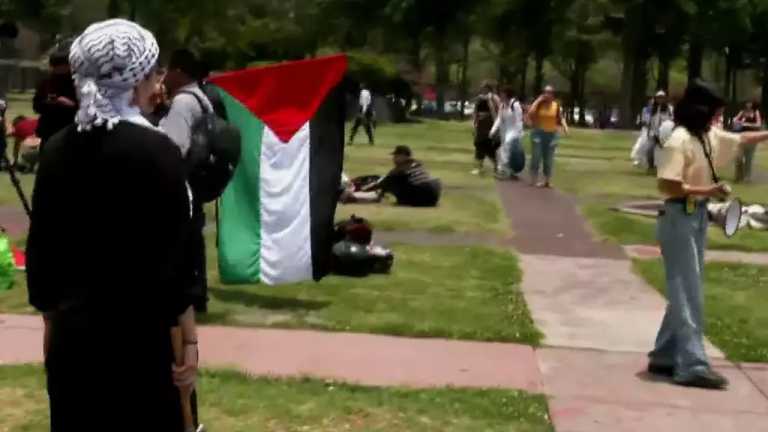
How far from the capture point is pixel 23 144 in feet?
66.8

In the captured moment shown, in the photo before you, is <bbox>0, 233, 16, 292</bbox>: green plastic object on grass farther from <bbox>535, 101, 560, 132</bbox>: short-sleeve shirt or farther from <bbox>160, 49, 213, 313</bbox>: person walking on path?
<bbox>535, 101, 560, 132</bbox>: short-sleeve shirt

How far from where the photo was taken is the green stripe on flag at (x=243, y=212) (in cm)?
922

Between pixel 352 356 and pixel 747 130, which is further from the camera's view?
pixel 747 130

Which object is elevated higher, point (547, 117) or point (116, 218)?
point (116, 218)

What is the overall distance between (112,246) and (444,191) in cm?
1610

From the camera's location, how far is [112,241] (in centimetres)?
337

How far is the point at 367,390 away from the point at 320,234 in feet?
8.53

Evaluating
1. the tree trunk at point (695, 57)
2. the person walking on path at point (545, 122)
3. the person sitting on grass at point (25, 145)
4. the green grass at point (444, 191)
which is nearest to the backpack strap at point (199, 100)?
the green grass at point (444, 191)

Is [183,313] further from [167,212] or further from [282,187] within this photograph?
[282,187]

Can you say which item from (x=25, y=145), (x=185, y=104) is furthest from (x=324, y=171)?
(x=25, y=145)

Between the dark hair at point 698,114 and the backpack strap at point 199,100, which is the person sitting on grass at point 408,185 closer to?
A: the backpack strap at point 199,100

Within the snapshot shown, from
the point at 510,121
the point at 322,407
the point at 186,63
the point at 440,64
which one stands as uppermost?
the point at 186,63

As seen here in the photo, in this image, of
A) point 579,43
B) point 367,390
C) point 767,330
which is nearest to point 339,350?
point 367,390

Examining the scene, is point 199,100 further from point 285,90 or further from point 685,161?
point 685,161
